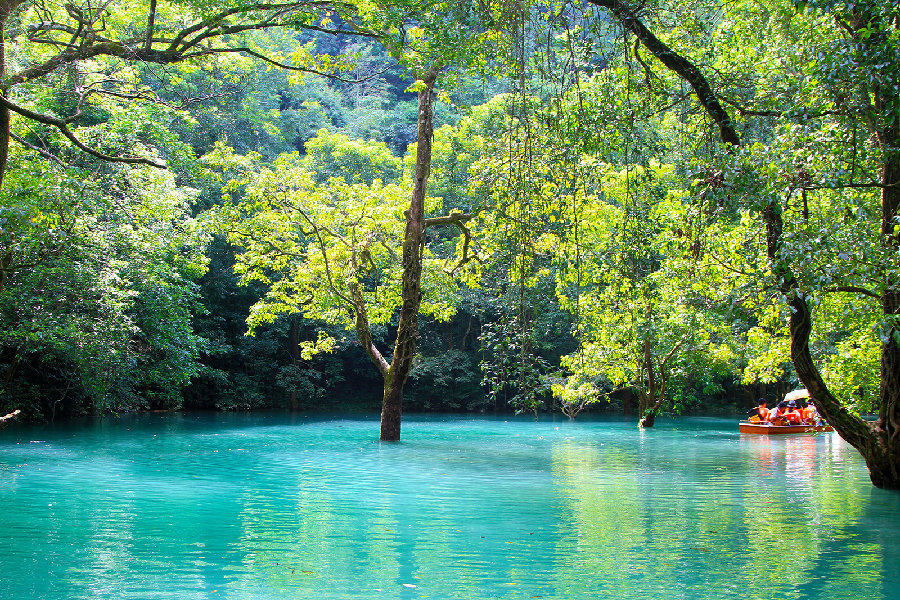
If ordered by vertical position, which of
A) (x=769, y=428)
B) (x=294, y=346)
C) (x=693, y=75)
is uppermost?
(x=693, y=75)

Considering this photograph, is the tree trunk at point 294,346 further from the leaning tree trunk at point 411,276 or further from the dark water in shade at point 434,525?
the dark water in shade at point 434,525

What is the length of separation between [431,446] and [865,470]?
28.3 ft

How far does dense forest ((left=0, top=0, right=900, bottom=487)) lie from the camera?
7148 millimetres

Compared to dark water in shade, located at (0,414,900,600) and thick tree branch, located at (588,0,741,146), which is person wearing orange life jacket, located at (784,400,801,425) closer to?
dark water in shade, located at (0,414,900,600)

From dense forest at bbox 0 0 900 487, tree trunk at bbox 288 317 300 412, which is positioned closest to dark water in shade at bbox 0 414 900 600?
dense forest at bbox 0 0 900 487

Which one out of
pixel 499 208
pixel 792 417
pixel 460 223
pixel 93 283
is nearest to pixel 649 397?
pixel 792 417

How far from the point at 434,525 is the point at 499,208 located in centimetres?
318

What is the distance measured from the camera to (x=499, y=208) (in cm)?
733

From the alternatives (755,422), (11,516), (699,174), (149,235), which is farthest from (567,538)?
(755,422)

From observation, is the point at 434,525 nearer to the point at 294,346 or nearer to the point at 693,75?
the point at 693,75

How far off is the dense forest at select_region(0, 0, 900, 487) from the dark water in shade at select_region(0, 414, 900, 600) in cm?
146

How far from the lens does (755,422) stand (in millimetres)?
23266

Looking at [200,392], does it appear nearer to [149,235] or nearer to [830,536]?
[149,235]

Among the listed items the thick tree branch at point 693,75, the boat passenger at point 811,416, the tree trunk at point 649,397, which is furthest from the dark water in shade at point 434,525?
the boat passenger at point 811,416
